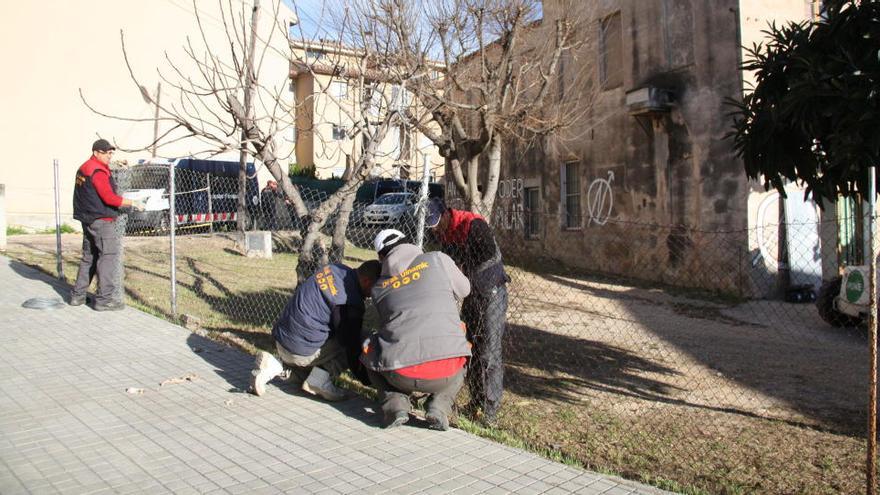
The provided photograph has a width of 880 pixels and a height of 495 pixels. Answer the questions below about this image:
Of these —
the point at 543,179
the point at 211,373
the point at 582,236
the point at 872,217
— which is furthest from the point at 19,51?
the point at 872,217

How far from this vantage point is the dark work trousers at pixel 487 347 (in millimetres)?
5000

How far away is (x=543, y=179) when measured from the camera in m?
17.2

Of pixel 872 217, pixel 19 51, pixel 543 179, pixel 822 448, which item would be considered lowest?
pixel 822 448

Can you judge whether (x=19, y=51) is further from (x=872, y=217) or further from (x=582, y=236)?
(x=872, y=217)

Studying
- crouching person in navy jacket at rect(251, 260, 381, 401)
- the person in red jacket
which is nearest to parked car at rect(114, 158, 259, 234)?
the person in red jacket

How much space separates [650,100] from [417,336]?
1019cm

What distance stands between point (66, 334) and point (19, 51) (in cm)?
1722

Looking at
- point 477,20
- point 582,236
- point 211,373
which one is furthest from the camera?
point 582,236

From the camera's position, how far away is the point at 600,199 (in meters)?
15.5

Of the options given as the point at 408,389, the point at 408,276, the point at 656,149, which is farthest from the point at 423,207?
the point at 656,149

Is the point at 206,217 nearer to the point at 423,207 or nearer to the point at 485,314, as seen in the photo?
the point at 423,207

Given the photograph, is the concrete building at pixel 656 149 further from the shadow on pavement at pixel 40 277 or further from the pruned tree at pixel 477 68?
the shadow on pavement at pixel 40 277

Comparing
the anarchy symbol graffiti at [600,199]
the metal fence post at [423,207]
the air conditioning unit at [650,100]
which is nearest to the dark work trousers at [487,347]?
the metal fence post at [423,207]

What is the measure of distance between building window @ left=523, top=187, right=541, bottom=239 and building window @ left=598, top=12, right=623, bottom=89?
3.48m
